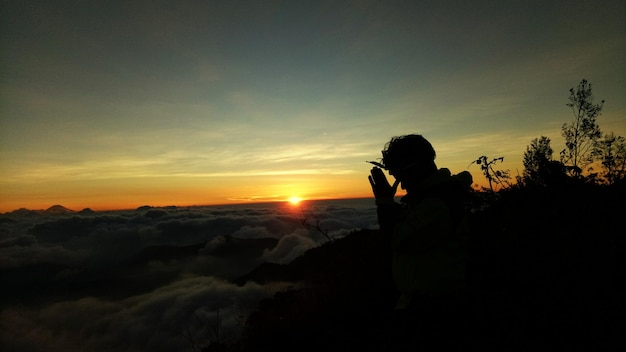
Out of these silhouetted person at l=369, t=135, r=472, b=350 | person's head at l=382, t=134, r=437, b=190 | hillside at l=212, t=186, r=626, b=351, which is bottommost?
hillside at l=212, t=186, r=626, b=351

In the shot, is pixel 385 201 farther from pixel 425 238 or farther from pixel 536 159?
pixel 536 159

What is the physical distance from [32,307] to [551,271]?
257148 mm

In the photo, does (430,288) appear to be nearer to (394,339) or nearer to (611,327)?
(394,339)

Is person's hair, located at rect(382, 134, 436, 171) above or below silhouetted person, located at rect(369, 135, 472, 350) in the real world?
above

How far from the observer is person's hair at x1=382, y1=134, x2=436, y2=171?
8.03 feet

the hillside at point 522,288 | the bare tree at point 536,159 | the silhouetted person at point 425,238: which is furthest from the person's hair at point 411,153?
the bare tree at point 536,159

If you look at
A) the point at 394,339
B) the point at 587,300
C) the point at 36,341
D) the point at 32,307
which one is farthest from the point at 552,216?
the point at 32,307

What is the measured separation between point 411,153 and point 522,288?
3568mm

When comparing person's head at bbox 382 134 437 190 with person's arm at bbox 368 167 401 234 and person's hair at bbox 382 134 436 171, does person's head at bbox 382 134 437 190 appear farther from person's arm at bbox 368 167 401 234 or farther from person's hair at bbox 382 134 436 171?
person's arm at bbox 368 167 401 234

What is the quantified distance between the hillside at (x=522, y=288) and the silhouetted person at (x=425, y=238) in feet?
1.48

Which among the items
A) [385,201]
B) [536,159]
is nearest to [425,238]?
[385,201]

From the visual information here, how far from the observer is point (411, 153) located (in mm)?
2467

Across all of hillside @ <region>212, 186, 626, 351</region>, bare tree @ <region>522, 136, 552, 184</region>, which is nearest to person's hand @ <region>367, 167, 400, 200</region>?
hillside @ <region>212, 186, 626, 351</region>

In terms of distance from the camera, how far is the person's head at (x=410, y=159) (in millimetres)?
2443
